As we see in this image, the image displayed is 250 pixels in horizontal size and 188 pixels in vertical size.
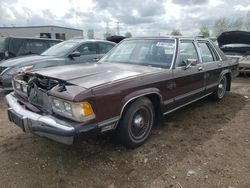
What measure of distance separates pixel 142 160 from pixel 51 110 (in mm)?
1365

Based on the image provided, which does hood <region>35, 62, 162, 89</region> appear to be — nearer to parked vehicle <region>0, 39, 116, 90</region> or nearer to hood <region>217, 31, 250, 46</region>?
parked vehicle <region>0, 39, 116, 90</region>

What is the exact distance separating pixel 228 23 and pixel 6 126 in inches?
1658

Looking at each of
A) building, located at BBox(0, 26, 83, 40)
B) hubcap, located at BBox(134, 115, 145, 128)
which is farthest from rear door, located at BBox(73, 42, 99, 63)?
building, located at BBox(0, 26, 83, 40)

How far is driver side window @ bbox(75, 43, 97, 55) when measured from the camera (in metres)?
7.67

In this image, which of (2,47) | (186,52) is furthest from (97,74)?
(2,47)

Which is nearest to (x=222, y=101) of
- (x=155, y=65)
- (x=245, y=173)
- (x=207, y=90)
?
(x=207, y=90)

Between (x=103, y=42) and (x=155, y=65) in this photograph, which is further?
(x=103, y=42)

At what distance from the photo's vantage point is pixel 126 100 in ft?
10.5

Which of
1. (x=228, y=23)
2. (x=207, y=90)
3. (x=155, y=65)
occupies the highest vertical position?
(x=228, y=23)

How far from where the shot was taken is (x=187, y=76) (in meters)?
4.35

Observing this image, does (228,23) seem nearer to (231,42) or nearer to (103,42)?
(231,42)

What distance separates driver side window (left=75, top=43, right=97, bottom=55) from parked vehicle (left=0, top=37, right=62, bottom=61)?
2.54 metres

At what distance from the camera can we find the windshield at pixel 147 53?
4129 millimetres

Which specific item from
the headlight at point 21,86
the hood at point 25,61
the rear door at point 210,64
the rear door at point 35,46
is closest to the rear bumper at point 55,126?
the headlight at point 21,86
